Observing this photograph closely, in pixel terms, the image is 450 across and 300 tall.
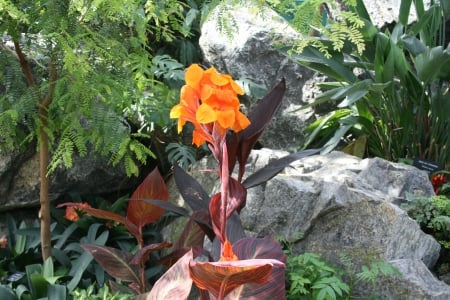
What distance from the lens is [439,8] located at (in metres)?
5.40

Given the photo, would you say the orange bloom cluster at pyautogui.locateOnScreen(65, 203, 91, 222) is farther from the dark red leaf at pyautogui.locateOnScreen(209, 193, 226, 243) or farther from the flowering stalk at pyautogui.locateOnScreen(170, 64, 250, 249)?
the flowering stalk at pyautogui.locateOnScreen(170, 64, 250, 249)

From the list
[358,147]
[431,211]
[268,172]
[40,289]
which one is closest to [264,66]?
[358,147]

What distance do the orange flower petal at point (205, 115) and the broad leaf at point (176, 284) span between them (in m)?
0.46

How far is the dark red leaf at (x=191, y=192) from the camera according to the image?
2902mm

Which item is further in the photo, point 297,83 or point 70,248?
point 297,83

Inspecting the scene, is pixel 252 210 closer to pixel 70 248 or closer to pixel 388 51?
pixel 70 248

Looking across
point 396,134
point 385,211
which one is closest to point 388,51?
point 396,134

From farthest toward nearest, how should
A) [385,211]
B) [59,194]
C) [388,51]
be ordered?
[388,51] → [59,194] → [385,211]

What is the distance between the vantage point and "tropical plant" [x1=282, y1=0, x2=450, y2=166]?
5.04 metres


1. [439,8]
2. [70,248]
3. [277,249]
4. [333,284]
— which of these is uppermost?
[439,8]

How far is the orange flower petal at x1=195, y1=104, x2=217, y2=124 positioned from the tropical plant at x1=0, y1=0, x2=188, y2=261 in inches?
31.6

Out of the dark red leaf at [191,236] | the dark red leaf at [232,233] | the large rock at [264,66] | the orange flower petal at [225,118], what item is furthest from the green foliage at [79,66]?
the large rock at [264,66]

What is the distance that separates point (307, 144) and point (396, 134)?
0.72 m

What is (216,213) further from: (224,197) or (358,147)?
(358,147)
